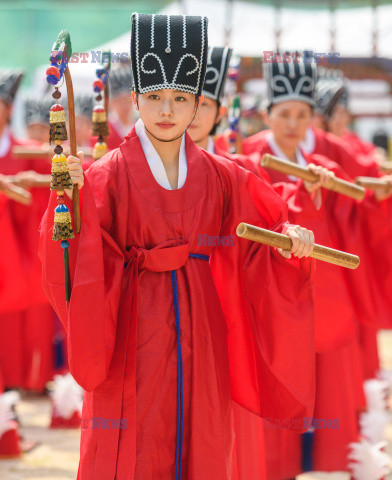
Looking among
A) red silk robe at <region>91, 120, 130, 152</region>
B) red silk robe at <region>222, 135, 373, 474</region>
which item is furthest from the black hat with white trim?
red silk robe at <region>222, 135, 373, 474</region>

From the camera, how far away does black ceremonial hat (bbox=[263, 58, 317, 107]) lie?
4.84m

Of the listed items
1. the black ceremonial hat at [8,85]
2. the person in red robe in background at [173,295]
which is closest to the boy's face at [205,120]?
the person in red robe in background at [173,295]

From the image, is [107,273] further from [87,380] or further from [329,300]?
[329,300]

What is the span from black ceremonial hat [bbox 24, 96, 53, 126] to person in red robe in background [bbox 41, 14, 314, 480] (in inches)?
178

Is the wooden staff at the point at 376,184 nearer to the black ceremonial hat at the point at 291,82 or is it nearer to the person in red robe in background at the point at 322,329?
the person in red robe in background at the point at 322,329

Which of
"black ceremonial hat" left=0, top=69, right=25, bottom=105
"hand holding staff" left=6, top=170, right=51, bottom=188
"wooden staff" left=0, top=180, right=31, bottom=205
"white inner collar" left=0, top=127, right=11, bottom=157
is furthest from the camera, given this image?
"white inner collar" left=0, top=127, right=11, bottom=157

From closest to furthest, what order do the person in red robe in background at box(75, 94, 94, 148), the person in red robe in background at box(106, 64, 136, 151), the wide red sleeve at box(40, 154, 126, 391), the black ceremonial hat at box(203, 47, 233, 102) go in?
the wide red sleeve at box(40, 154, 126, 391) → the black ceremonial hat at box(203, 47, 233, 102) → the person in red robe in background at box(106, 64, 136, 151) → the person in red robe in background at box(75, 94, 94, 148)

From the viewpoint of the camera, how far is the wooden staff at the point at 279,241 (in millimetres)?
2918

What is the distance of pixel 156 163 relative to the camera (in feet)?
10.6

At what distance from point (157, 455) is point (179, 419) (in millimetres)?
150

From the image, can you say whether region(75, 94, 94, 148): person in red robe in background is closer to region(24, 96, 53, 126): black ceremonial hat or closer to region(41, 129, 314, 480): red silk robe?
region(24, 96, 53, 126): black ceremonial hat

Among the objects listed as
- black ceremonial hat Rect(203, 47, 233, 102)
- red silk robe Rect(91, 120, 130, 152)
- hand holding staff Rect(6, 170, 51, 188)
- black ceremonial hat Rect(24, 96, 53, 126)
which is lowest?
hand holding staff Rect(6, 170, 51, 188)

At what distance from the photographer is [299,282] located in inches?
133

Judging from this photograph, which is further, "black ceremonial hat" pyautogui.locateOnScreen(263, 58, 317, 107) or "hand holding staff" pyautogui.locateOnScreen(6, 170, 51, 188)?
"hand holding staff" pyautogui.locateOnScreen(6, 170, 51, 188)
